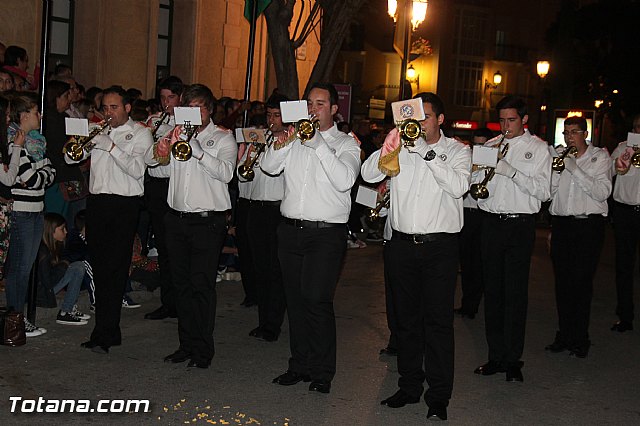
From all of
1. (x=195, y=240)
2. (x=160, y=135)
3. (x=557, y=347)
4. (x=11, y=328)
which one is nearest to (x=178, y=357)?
(x=195, y=240)

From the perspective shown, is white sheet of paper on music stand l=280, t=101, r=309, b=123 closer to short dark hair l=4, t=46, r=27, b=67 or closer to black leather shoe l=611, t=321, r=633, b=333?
black leather shoe l=611, t=321, r=633, b=333

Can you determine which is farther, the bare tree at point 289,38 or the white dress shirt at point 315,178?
the bare tree at point 289,38

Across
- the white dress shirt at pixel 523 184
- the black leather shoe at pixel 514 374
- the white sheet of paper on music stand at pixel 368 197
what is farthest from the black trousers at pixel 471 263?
the white sheet of paper on music stand at pixel 368 197

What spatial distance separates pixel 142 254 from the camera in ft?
39.4

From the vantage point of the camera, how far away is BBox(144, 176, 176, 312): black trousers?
1011 cm

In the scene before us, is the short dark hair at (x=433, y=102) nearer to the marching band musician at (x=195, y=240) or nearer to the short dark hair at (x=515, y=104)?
the short dark hair at (x=515, y=104)

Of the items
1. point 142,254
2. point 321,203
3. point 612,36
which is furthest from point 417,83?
point 321,203

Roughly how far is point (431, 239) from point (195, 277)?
2.15m

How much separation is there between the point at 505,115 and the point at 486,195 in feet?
2.46

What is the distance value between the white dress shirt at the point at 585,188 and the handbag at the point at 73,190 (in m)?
5.09

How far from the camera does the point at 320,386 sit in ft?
25.0

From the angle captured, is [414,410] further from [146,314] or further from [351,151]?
[146,314]

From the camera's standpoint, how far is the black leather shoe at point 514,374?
27.4ft

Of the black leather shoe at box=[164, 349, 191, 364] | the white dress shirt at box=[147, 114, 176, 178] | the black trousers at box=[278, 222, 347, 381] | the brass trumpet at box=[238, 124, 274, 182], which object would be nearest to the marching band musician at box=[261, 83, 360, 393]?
the black trousers at box=[278, 222, 347, 381]
